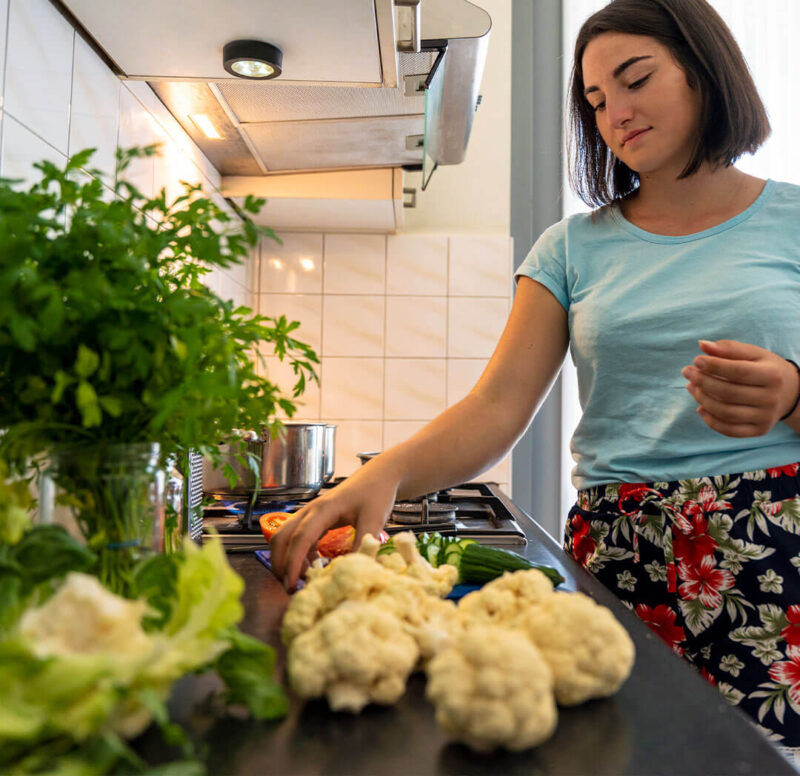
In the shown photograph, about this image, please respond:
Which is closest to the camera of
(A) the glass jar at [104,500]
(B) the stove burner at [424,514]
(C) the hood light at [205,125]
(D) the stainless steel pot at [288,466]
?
(A) the glass jar at [104,500]

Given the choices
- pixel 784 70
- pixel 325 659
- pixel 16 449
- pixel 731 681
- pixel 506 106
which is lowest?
pixel 731 681

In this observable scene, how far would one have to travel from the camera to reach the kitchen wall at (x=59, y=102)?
1.01 metres

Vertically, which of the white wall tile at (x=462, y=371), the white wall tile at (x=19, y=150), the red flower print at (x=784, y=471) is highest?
the white wall tile at (x=19, y=150)

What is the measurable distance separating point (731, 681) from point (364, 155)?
68.3 inches

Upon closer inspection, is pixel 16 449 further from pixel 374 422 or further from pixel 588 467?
pixel 374 422

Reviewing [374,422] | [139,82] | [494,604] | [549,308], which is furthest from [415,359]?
[494,604]

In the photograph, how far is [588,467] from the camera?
0.96 metres

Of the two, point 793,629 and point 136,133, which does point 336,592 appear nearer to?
point 793,629

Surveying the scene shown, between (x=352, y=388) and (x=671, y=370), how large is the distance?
1.73 m

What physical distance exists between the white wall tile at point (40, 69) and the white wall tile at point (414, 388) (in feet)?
5.01

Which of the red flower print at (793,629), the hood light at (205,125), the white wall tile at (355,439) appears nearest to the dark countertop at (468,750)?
the red flower print at (793,629)

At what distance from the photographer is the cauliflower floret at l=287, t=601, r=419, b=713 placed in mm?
400

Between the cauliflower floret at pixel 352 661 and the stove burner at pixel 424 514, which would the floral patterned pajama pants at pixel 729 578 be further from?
the cauliflower floret at pixel 352 661

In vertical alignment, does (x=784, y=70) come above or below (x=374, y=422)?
above
